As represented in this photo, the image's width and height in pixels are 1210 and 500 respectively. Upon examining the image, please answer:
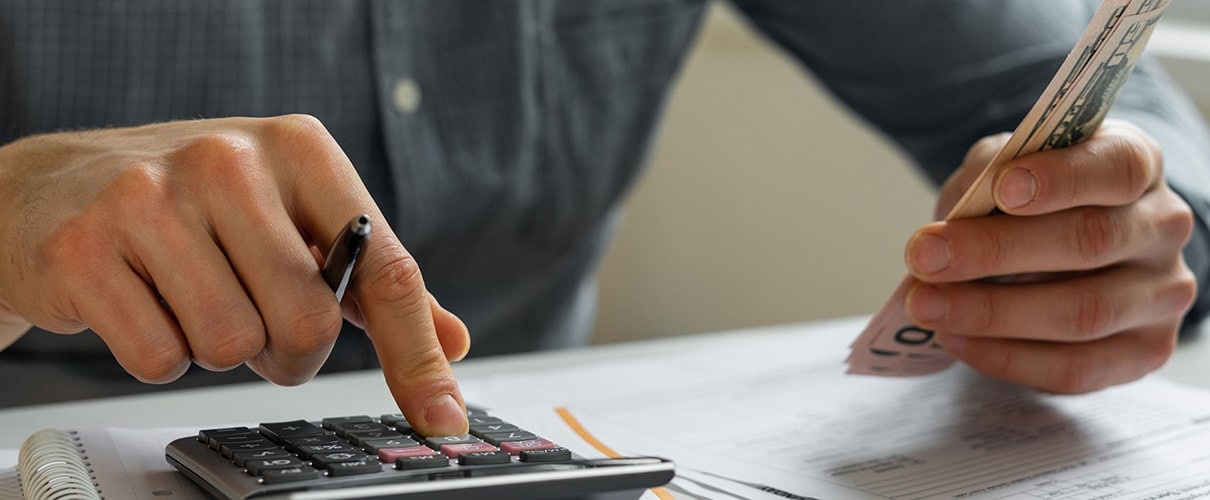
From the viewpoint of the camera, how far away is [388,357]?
42 centimetres

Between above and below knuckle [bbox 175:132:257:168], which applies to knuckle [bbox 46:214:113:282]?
below

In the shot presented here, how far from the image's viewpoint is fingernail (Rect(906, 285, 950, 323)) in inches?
22.0

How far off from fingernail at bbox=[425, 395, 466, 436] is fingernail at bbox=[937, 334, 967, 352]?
291mm

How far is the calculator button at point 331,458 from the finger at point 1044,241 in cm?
28

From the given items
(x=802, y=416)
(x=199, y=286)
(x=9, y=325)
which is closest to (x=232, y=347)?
(x=199, y=286)

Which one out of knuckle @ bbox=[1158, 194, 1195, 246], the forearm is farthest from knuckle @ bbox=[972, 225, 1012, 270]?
the forearm

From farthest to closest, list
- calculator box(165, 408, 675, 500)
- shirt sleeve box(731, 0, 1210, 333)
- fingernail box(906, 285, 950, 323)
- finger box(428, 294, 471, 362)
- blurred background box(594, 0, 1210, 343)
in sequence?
blurred background box(594, 0, 1210, 343) < shirt sleeve box(731, 0, 1210, 333) < fingernail box(906, 285, 950, 323) < finger box(428, 294, 471, 362) < calculator box(165, 408, 675, 500)

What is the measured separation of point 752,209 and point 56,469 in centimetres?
160

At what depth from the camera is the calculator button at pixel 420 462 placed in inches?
14.5

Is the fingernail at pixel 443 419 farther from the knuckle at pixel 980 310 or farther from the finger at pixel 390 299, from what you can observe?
the knuckle at pixel 980 310

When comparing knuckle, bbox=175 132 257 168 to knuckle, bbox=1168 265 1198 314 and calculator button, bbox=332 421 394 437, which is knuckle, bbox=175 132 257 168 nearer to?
calculator button, bbox=332 421 394 437

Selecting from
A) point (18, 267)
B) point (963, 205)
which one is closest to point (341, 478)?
point (18, 267)

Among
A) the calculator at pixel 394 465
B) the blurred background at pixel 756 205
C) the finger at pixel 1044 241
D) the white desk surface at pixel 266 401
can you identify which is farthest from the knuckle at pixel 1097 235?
the blurred background at pixel 756 205

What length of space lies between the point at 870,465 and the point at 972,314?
122 millimetres
